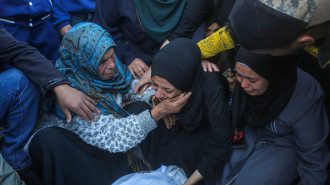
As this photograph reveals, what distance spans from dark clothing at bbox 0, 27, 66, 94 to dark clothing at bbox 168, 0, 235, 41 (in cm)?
102

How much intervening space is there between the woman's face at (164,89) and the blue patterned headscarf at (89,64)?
1.27ft

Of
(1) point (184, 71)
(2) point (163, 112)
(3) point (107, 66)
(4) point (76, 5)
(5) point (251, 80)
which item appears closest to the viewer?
(5) point (251, 80)

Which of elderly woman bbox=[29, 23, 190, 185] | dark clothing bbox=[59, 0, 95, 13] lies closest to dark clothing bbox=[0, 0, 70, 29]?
dark clothing bbox=[59, 0, 95, 13]

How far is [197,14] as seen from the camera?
2.05 metres

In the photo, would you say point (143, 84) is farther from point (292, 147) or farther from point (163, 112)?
point (292, 147)

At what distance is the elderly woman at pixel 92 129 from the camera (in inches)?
64.0

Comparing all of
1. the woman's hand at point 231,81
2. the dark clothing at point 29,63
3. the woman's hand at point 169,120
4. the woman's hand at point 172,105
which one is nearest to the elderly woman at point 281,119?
the woman's hand at point 231,81

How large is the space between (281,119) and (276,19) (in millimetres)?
836

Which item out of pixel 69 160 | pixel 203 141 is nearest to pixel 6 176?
pixel 69 160

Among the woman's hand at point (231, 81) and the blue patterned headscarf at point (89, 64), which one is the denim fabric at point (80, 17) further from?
the woman's hand at point (231, 81)

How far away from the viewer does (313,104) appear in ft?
4.94

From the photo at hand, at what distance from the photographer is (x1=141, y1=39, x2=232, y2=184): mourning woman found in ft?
5.40

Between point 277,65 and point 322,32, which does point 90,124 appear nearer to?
point 277,65

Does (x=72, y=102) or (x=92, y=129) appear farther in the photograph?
(x=92, y=129)
